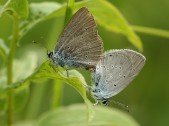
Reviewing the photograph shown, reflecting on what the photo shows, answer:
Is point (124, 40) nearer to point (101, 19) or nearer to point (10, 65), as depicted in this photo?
point (101, 19)

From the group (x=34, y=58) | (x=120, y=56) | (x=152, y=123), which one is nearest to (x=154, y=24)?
(x=152, y=123)

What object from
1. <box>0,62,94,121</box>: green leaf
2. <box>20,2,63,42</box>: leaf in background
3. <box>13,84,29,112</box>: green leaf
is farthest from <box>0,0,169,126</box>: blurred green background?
<box>0,62,94,121</box>: green leaf

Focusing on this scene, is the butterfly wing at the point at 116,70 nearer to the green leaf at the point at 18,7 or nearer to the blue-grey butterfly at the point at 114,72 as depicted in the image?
the blue-grey butterfly at the point at 114,72

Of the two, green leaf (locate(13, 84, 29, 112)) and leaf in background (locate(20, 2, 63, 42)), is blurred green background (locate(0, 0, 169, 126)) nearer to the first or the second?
green leaf (locate(13, 84, 29, 112))

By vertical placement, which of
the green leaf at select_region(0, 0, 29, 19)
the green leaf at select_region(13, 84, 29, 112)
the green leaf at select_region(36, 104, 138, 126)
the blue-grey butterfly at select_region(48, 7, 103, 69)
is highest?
the green leaf at select_region(0, 0, 29, 19)

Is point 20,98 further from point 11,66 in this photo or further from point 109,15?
point 109,15

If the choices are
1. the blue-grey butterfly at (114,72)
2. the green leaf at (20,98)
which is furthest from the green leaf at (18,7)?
the green leaf at (20,98)

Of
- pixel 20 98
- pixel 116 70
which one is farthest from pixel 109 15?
pixel 20 98
